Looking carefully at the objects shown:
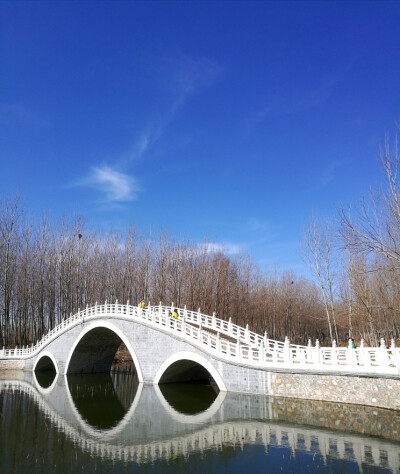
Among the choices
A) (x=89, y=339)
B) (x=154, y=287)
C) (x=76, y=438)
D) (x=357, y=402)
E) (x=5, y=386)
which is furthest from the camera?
(x=154, y=287)

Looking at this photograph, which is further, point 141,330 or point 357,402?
point 141,330

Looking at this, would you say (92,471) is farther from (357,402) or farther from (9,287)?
(9,287)

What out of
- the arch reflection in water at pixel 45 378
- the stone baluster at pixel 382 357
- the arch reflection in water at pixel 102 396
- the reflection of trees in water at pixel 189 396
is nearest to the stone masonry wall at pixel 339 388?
the stone baluster at pixel 382 357

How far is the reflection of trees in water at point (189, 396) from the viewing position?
1403cm

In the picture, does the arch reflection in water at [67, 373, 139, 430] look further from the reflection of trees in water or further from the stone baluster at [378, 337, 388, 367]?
the stone baluster at [378, 337, 388, 367]

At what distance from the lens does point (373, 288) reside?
2791cm

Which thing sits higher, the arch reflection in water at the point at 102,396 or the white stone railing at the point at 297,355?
the white stone railing at the point at 297,355

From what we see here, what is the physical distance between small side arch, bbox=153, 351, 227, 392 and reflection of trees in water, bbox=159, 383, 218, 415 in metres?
0.60

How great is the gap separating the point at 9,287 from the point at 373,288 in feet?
88.9

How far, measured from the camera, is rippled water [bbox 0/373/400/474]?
26.5ft

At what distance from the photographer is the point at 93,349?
26156 mm

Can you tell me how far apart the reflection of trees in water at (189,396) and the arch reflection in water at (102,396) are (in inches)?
62.4

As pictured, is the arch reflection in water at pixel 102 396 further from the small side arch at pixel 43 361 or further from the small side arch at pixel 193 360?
the small side arch at pixel 43 361

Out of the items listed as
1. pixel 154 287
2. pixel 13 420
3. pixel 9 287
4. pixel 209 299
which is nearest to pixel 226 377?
pixel 13 420
